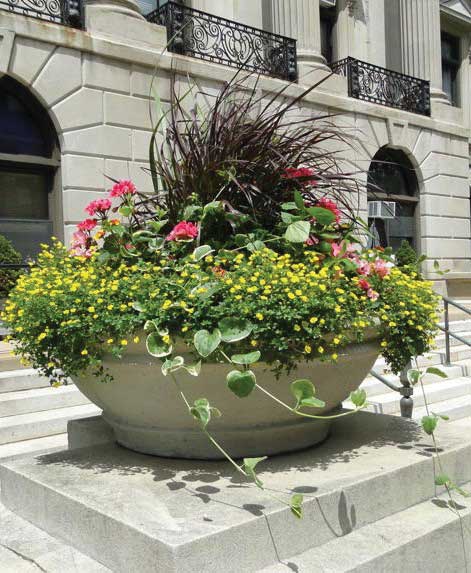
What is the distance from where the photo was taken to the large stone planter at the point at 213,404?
2.51 m

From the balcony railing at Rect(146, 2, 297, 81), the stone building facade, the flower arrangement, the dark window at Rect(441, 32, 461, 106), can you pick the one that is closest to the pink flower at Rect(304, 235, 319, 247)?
the flower arrangement

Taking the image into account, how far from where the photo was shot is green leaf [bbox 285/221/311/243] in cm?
271

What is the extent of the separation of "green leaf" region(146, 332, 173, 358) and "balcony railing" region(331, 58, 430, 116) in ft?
54.1

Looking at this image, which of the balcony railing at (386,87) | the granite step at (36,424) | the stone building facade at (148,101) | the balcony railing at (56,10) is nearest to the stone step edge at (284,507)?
the granite step at (36,424)

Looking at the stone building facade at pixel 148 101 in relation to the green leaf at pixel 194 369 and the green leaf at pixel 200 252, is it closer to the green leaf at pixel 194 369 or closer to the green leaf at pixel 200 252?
the green leaf at pixel 200 252

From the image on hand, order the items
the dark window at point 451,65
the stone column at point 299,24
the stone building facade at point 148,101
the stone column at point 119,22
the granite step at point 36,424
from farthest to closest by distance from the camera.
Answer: the dark window at point 451,65 → the stone column at point 299,24 → the stone column at point 119,22 → the stone building facade at point 148,101 → the granite step at point 36,424

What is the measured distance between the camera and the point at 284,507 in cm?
219

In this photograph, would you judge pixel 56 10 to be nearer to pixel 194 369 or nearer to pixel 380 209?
pixel 380 209

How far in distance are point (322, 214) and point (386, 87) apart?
683 inches

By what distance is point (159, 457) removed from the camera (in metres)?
2.81

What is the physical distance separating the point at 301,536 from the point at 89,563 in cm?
76

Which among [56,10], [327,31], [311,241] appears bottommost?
[311,241]

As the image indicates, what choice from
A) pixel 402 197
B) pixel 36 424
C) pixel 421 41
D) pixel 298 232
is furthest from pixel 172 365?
pixel 421 41

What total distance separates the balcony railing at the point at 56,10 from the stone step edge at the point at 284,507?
10.6m
